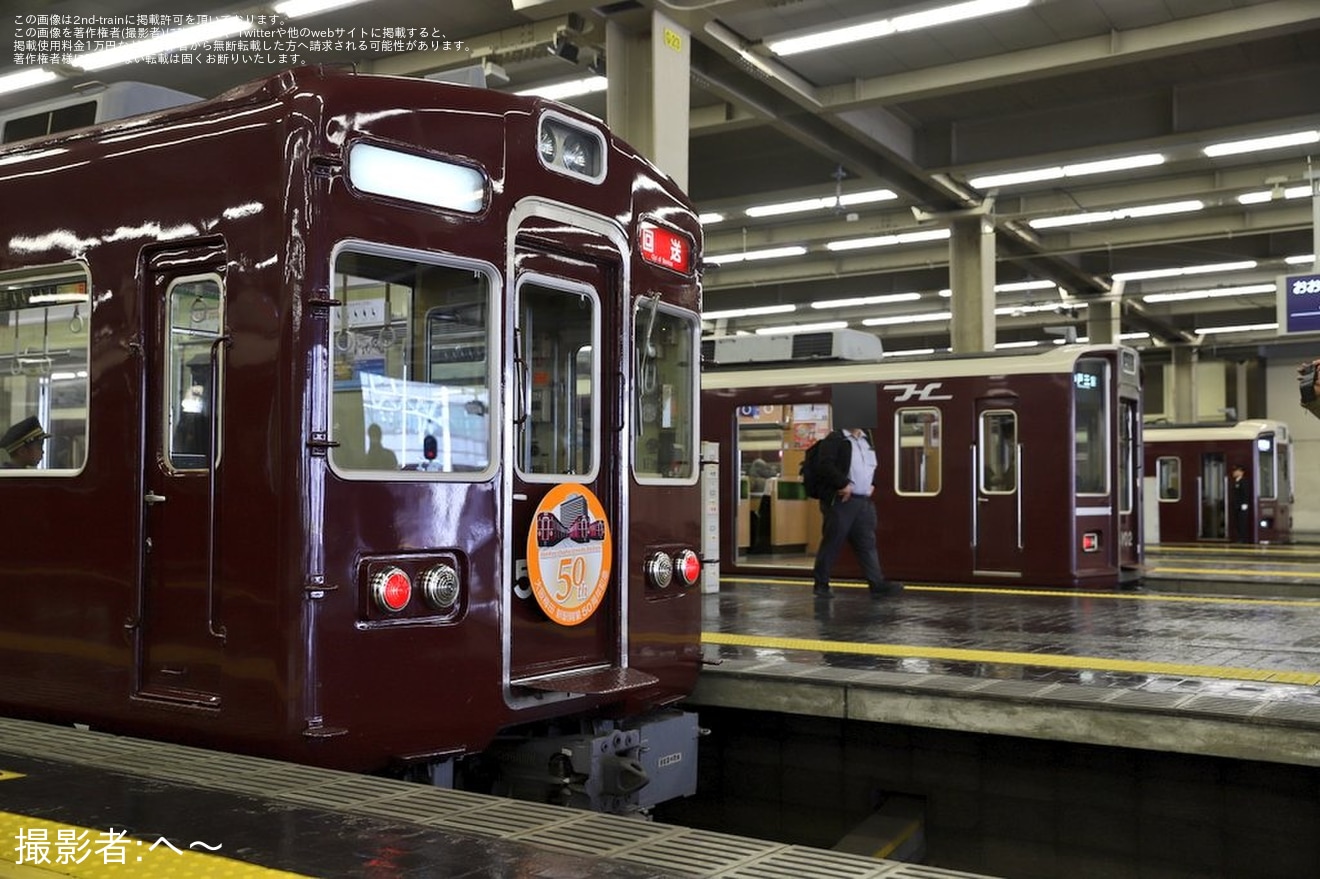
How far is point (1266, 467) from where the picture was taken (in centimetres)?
2588

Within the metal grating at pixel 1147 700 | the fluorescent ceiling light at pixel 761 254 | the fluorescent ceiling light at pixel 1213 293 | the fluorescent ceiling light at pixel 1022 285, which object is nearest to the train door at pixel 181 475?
the metal grating at pixel 1147 700

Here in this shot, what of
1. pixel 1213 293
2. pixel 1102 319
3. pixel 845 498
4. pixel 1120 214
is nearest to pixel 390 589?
pixel 845 498

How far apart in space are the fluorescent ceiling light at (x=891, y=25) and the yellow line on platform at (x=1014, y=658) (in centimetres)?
795

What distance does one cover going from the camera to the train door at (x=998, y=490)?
1400 cm

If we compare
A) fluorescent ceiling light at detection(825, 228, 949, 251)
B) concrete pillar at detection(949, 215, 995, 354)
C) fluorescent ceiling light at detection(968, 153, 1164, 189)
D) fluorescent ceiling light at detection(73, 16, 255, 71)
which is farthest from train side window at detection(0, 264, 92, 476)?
fluorescent ceiling light at detection(825, 228, 949, 251)

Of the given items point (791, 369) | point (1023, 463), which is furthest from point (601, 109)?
point (1023, 463)

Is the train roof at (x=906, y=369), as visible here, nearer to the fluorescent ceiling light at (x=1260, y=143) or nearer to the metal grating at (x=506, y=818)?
the fluorescent ceiling light at (x=1260, y=143)

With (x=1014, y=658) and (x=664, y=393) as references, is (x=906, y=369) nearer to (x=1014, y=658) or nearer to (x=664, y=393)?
(x=1014, y=658)

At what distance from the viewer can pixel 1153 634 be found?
367 inches

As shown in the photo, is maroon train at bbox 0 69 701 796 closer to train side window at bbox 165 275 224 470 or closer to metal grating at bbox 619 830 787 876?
train side window at bbox 165 275 224 470

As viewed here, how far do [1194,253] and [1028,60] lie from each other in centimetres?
1272

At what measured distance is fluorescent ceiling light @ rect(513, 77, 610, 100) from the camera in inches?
637

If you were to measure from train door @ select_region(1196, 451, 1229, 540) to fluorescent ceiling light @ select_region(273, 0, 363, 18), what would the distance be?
19122 millimetres

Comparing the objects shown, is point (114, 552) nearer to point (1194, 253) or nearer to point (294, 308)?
point (294, 308)
